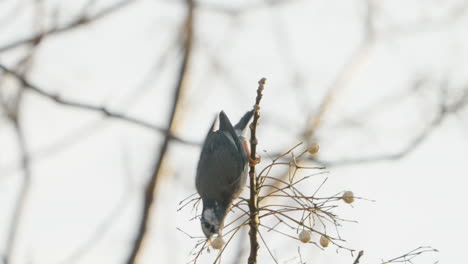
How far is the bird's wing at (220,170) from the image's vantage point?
108 inches

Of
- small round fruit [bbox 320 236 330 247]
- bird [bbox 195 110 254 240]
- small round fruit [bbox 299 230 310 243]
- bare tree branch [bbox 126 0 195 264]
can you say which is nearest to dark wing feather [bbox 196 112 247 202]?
bird [bbox 195 110 254 240]

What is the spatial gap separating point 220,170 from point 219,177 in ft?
0.12

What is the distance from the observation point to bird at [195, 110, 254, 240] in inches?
106

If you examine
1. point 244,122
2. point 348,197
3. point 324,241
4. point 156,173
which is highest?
point 156,173

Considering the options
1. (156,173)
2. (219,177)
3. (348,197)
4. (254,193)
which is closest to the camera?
(254,193)

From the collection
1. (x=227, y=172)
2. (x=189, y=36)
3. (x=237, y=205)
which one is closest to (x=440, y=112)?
(x=189, y=36)

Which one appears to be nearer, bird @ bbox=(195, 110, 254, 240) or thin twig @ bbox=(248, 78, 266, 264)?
thin twig @ bbox=(248, 78, 266, 264)

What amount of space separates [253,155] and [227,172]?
671mm

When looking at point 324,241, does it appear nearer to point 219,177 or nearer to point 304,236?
point 304,236

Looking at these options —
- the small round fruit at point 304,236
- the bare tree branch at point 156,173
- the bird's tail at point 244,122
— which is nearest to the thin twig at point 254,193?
the small round fruit at point 304,236

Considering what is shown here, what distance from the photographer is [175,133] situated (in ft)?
21.0

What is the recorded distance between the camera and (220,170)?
289 centimetres

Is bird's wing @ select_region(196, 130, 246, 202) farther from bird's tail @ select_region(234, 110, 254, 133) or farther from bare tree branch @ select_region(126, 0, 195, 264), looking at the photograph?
bare tree branch @ select_region(126, 0, 195, 264)

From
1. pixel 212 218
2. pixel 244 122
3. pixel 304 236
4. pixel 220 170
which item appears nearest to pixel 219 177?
pixel 220 170
